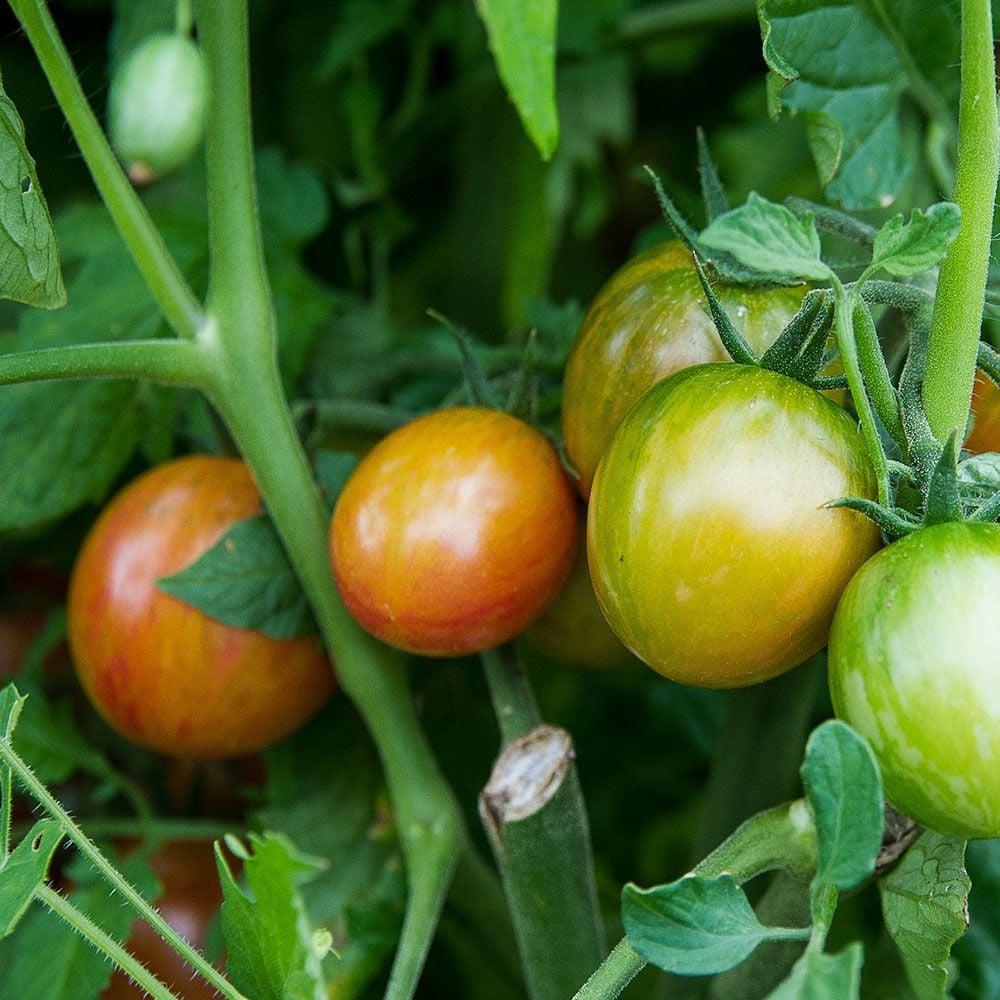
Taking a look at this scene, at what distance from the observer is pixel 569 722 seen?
3.47 feet

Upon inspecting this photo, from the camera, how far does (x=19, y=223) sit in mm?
522

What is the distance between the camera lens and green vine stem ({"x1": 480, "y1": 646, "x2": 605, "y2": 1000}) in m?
0.58

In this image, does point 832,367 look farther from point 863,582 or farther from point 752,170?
point 752,170

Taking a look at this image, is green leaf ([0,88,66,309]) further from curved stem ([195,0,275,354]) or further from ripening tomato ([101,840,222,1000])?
ripening tomato ([101,840,222,1000])

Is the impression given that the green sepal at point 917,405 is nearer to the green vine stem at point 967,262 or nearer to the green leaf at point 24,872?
the green vine stem at point 967,262

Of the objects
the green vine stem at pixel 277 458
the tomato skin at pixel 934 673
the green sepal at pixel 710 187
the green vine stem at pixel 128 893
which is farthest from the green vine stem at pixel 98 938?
the green sepal at pixel 710 187

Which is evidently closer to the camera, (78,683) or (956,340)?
(956,340)

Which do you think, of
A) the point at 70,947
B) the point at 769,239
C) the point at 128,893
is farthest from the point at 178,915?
the point at 769,239

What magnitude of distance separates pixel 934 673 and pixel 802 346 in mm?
133

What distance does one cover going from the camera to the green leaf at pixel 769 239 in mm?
385

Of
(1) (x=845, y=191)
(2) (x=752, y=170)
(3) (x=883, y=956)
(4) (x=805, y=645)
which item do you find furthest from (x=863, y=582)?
(2) (x=752, y=170)

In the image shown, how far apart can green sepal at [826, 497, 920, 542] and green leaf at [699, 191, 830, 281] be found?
2.9 inches

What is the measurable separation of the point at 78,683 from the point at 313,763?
9.9 inches

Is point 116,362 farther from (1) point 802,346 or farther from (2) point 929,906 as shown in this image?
(2) point 929,906
